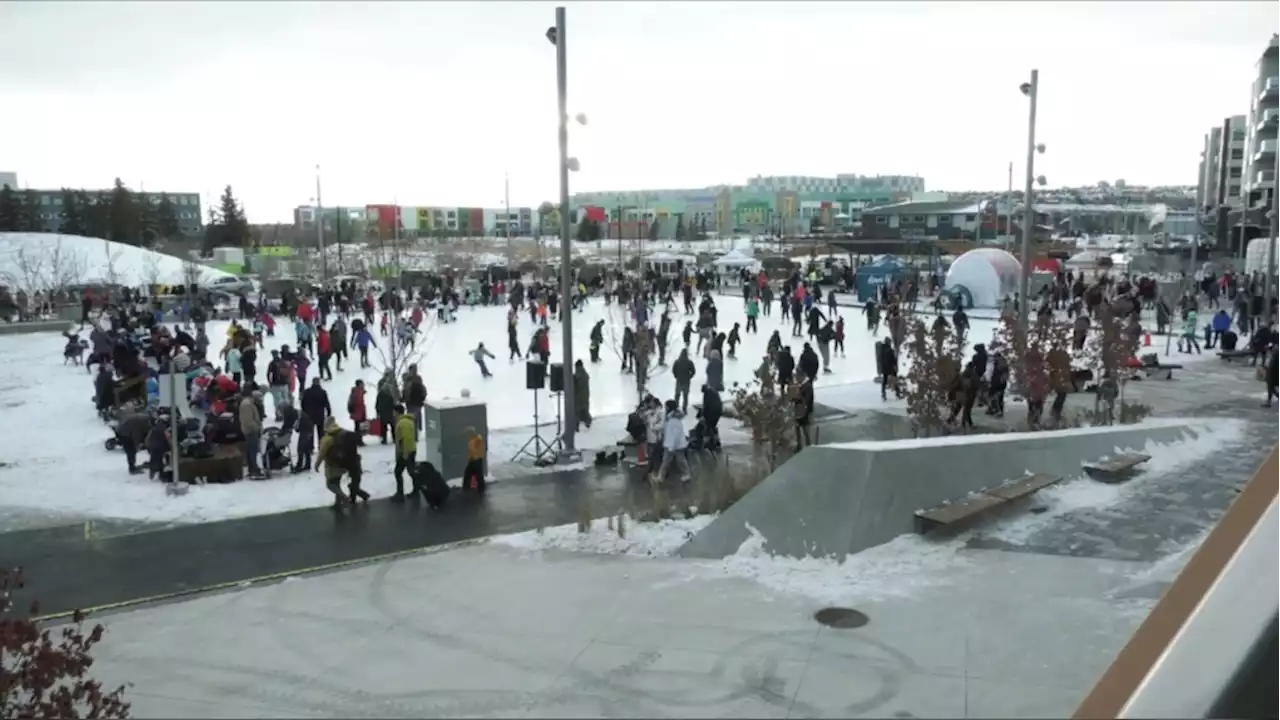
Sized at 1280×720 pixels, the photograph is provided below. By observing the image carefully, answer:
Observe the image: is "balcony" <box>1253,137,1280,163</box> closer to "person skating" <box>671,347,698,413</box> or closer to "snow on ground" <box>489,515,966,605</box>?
"person skating" <box>671,347,698,413</box>

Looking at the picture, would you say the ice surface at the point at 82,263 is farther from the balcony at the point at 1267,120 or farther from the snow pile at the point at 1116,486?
the balcony at the point at 1267,120

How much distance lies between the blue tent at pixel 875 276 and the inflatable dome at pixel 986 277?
2.58 meters

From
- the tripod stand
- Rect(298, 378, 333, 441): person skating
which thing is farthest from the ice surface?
the tripod stand

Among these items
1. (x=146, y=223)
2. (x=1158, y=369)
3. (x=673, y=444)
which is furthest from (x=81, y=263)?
(x=1158, y=369)

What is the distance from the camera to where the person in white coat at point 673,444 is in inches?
466

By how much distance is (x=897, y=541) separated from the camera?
7891mm

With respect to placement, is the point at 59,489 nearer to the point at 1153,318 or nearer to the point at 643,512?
the point at 643,512

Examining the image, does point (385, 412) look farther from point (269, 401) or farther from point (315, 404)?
point (269, 401)

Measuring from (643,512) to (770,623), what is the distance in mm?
3776

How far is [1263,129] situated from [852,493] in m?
62.8

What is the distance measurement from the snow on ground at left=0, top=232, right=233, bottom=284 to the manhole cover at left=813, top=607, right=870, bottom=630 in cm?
4738

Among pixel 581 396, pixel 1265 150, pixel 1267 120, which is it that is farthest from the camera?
pixel 1265 150

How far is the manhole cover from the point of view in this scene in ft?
20.7

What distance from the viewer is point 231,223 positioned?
85000 mm
